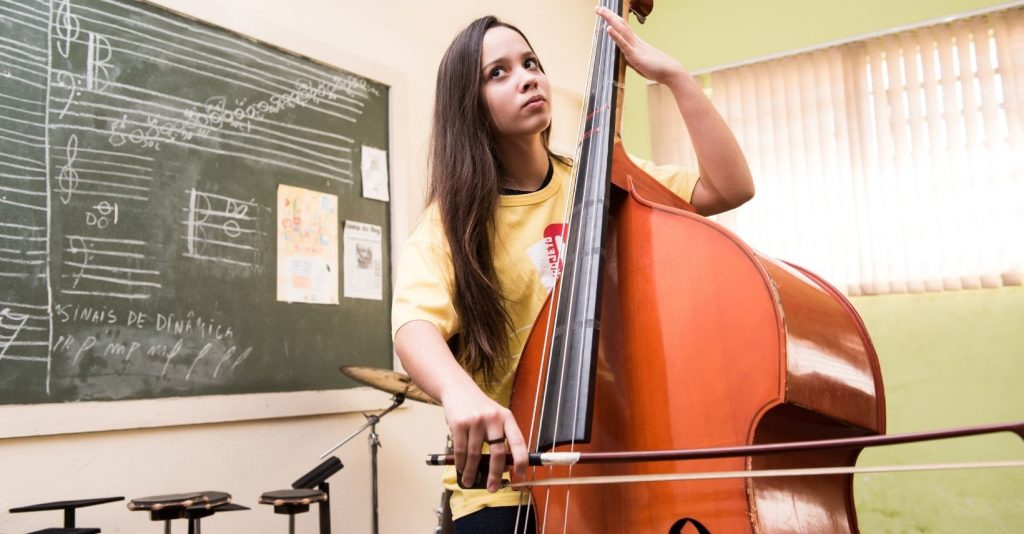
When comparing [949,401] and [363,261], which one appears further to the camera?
[949,401]

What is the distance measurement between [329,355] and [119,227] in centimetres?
79

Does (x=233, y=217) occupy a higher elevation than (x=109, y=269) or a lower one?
higher

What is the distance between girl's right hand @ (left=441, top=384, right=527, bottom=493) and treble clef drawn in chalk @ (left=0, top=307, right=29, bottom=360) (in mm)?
1603

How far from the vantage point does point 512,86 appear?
1122 millimetres

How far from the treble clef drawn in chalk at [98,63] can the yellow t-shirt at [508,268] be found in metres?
1.47

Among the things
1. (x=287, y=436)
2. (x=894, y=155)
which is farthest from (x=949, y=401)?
(x=287, y=436)

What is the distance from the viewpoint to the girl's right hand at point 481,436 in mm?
736

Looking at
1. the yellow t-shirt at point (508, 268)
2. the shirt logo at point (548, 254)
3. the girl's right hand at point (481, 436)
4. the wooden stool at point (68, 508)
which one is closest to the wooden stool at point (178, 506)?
the wooden stool at point (68, 508)

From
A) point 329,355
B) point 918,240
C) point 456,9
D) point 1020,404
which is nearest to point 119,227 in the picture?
point 329,355

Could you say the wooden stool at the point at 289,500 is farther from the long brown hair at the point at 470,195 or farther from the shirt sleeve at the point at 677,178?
the shirt sleeve at the point at 677,178

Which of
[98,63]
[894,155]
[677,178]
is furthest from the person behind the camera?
[894,155]

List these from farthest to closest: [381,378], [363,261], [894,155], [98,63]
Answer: [894,155] < [363,261] < [381,378] < [98,63]

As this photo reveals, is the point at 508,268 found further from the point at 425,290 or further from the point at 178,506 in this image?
the point at 178,506

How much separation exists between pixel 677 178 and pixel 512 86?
0.29 m
